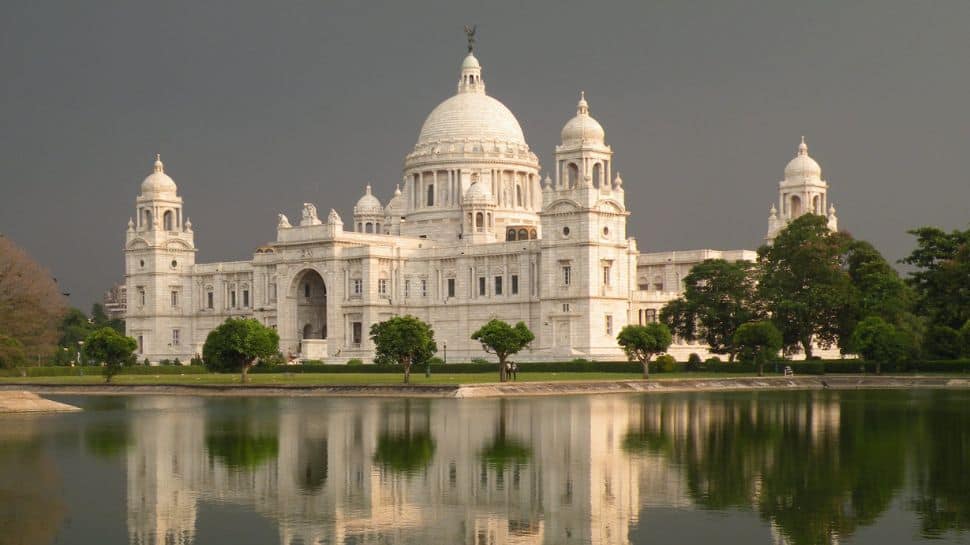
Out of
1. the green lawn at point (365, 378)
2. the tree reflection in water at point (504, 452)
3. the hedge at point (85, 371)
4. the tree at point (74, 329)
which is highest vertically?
the tree at point (74, 329)

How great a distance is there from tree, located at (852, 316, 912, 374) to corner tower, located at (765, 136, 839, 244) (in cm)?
3450

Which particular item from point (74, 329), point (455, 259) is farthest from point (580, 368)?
point (74, 329)

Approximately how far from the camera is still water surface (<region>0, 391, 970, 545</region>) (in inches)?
866

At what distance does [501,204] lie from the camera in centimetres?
11819

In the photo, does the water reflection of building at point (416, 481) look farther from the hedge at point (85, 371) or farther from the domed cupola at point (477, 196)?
the domed cupola at point (477, 196)

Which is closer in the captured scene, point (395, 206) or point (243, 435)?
point (243, 435)

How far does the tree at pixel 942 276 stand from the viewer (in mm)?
77625

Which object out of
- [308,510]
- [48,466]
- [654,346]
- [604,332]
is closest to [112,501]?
[308,510]

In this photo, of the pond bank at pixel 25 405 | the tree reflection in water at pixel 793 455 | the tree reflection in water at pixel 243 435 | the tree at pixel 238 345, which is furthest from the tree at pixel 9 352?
the tree reflection in water at pixel 793 455

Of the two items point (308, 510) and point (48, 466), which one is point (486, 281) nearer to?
point (48, 466)

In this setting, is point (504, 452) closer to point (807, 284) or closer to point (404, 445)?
point (404, 445)

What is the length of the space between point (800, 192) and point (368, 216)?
3849cm

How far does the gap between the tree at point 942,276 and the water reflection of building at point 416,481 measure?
4025 centimetres

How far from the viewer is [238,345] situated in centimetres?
7138
